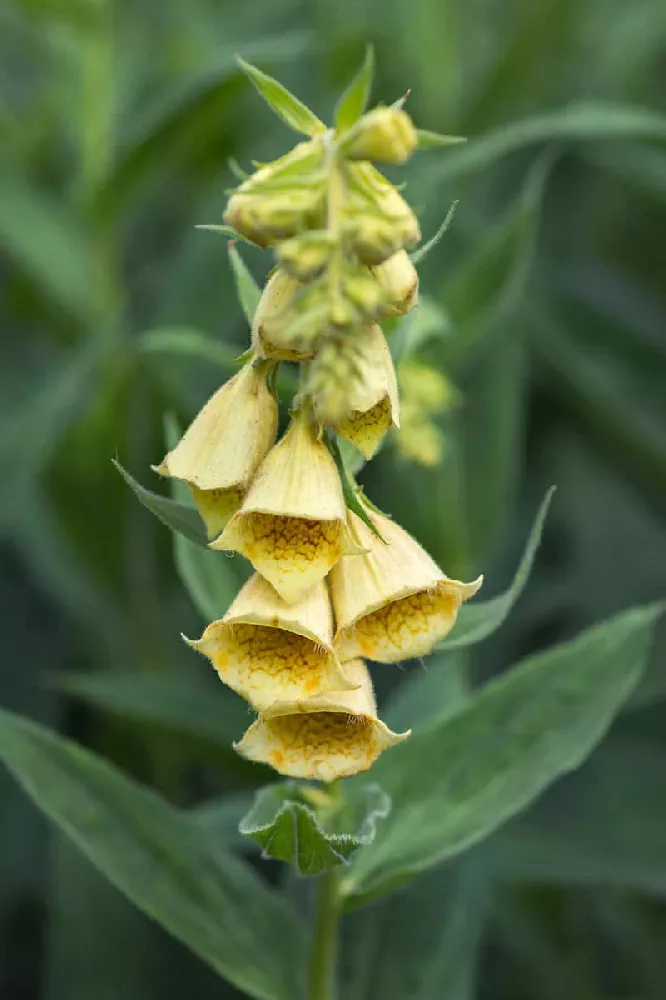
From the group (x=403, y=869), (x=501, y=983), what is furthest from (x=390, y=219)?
(x=501, y=983)

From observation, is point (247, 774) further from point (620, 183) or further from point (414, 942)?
point (620, 183)

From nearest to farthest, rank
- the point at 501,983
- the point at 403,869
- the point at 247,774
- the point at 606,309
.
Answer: the point at 403,869 < the point at 247,774 < the point at 501,983 < the point at 606,309

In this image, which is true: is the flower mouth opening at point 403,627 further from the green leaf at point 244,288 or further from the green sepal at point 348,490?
the green leaf at point 244,288

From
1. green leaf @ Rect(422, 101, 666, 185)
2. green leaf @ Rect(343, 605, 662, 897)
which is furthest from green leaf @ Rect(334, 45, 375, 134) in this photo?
green leaf @ Rect(422, 101, 666, 185)

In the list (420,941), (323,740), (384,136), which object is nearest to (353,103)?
(384,136)

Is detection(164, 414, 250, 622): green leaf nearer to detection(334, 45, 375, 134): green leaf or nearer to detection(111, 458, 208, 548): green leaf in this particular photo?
detection(111, 458, 208, 548): green leaf

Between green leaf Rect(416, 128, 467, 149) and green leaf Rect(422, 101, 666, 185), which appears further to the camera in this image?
green leaf Rect(422, 101, 666, 185)
